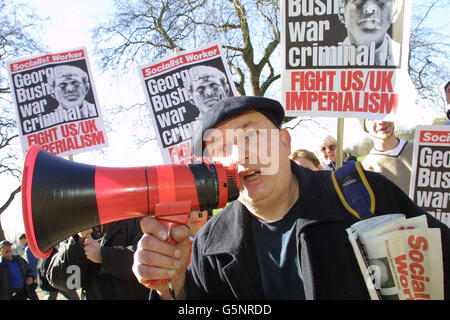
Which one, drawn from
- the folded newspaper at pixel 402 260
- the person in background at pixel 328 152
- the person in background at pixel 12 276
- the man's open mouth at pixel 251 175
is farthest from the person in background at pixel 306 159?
the person in background at pixel 12 276

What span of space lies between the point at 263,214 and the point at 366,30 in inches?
85.8

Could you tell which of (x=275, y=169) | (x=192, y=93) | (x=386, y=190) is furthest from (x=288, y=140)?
(x=192, y=93)

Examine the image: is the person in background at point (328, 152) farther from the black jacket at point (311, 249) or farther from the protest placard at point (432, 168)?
the black jacket at point (311, 249)

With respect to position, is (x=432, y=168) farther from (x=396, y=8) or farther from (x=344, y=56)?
(x=396, y=8)

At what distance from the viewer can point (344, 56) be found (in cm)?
308

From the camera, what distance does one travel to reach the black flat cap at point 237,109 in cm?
172

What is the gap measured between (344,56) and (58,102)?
3633 millimetres

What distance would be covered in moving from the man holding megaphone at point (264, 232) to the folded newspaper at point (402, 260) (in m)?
0.10

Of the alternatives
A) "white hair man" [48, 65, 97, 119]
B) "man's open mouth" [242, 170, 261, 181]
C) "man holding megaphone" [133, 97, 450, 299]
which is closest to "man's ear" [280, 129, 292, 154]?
"man holding megaphone" [133, 97, 450, 299]

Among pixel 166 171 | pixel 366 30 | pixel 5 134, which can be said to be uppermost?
pixel 366 30

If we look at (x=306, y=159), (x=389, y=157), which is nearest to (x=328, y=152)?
(x=306, y=159)

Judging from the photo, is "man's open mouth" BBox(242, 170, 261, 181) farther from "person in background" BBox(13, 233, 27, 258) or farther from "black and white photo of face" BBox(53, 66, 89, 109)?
"person in background" BBox(13, 233, 27, 258)
